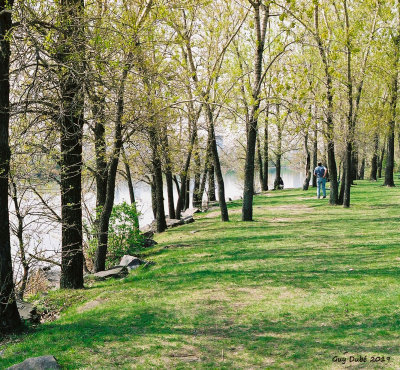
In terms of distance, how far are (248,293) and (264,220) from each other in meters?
9.64

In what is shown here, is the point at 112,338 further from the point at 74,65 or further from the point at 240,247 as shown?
the point at 240,247

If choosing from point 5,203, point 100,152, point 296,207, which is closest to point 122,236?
point 100,152

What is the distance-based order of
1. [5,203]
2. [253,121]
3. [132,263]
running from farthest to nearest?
[253,121] → [132,263] → [5,203]

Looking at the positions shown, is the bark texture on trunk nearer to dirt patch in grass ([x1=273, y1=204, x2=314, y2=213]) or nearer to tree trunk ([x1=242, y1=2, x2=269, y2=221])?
tree trunk ([x1=242, y1=2, x2=269, y2=221])

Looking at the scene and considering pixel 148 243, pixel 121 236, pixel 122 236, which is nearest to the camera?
pixel 122 236

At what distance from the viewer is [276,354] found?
18.6ft

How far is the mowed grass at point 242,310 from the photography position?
5.75 metres

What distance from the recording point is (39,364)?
17.5 feet

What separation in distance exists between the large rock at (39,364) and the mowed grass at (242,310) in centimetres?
33

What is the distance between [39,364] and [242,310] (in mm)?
3472

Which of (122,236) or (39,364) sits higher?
(122,236)

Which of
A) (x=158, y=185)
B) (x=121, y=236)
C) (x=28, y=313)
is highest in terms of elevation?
(x=158, y=185)

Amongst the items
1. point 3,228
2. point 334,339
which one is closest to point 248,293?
point 334,339

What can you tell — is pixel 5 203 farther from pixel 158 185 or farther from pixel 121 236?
pixel 158 185
